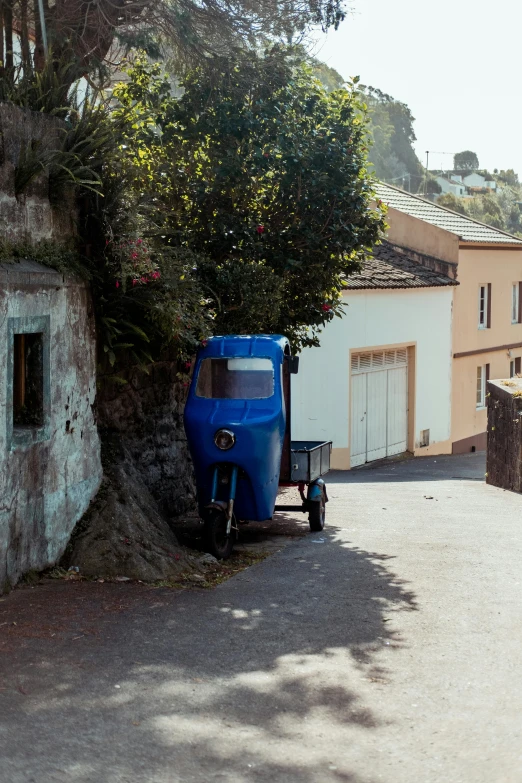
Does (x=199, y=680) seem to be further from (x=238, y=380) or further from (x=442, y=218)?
(x=442, y=218)

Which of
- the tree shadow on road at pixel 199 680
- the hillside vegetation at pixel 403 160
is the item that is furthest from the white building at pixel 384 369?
the hillside vegetation at pixel 403 160

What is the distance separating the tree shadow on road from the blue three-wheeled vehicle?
1.17 metres

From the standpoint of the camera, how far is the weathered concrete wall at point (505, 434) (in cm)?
1700

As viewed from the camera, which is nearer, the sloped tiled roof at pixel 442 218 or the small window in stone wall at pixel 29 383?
the small window in stone wall at pixel 29 383

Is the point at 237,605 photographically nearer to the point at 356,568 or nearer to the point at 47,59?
the point at 356,568

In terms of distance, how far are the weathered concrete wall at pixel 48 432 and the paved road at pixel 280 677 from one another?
0.51 metres

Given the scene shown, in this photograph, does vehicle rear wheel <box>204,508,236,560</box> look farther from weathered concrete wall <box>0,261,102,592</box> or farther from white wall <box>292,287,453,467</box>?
white wall <box>292,287,453,467</box>

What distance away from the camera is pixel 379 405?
24.2 metres

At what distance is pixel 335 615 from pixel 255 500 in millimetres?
2546

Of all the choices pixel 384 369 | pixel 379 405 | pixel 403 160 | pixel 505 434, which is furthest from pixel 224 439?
pixel 403 160

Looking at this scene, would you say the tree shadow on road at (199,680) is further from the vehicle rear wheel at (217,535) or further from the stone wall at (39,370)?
the vehicle rear wheel at (217,535)

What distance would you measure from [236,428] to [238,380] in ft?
2.32

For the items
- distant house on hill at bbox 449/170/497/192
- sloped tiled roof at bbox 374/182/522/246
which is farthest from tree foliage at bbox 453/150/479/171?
sloped tiled roof at bbox 374/182/522/246

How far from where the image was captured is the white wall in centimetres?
2170
